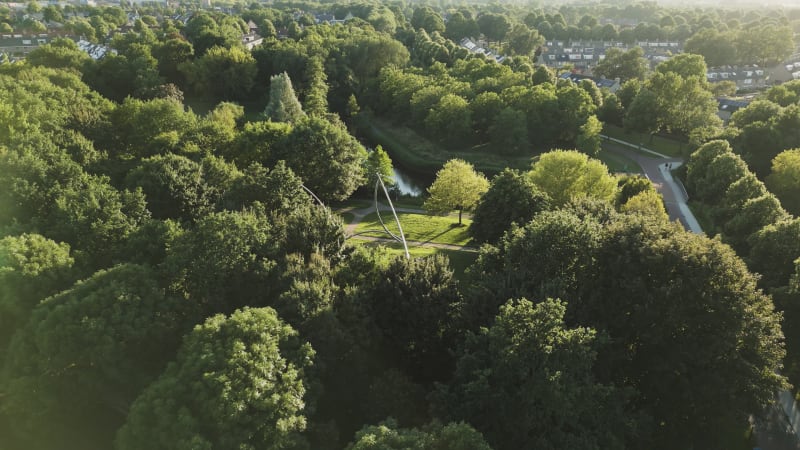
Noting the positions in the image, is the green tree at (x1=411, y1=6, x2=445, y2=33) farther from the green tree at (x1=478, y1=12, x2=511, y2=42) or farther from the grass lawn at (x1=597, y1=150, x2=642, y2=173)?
the grass lawn at (x1=597, y1=150, x2=642, y2=173)

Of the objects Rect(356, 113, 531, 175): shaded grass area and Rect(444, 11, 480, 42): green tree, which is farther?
Rect(444, 11, 480, 42): green tree

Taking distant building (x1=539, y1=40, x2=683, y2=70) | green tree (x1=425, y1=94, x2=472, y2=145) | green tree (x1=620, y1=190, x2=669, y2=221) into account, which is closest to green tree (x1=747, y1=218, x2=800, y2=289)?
green tree (x1=620, y1=190, x2=669, y2=221)

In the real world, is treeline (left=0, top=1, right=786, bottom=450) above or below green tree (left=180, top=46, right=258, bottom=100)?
above

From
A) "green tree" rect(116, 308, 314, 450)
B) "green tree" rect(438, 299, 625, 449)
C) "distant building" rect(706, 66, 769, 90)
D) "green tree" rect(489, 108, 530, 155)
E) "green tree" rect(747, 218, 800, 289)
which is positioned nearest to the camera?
"green tree" rect(116, 308, 314, 450)

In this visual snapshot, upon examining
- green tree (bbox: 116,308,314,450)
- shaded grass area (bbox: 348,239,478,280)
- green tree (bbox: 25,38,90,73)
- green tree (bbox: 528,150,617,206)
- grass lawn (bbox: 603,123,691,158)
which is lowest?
grass lawn (bbox: 603,123,691,158)

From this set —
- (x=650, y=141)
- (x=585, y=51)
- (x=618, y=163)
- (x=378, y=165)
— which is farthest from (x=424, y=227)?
(x=585, y=51)

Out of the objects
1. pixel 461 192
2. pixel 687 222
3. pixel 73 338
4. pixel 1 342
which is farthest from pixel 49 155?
pixel 687 222

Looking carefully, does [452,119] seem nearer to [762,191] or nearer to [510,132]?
[510,132]
